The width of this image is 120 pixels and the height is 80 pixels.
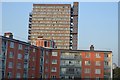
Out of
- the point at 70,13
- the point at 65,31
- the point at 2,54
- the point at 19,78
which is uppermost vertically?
the point at 70,13

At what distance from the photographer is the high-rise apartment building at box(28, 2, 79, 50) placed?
149 ft

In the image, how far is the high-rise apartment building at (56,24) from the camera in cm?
4531

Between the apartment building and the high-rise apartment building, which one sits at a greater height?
the high-rise apartment building

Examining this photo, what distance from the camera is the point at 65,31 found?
46.2m

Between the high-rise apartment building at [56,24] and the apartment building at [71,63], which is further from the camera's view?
the high-rise apartment building at [56,24]

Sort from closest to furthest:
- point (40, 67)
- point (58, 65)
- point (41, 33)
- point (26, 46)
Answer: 1. point (26, 46)
2. point (40, 67)
3. point (58, 65)
4. point (41, 33)

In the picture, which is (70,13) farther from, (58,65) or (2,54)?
(2,54)

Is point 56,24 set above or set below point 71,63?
above

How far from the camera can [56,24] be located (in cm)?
4750

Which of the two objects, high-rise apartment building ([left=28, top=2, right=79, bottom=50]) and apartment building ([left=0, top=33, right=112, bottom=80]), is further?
high-rise apartment building ([left=28, top=2, right=79, bottom=50])

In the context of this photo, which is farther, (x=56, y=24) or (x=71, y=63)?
(x=56, y=24)

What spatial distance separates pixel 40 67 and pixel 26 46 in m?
2.70

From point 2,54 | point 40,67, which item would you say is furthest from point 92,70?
point 2,54

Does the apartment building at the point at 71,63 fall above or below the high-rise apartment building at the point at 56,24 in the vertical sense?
below
